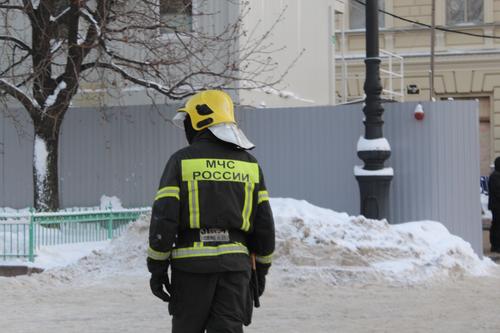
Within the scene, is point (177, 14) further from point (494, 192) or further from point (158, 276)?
point (158, 276)

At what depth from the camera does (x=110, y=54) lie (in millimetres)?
14227

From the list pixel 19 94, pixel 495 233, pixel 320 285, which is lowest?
pixel 320 285

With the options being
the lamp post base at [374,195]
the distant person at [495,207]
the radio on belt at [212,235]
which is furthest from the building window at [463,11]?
the radio on belt at [212,235]

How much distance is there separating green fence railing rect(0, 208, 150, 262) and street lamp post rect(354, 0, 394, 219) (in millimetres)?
3354

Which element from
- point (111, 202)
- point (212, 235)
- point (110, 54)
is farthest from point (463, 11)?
point (212, 235)

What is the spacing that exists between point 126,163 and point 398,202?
4716 mm

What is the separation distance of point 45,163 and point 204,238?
31.9ft

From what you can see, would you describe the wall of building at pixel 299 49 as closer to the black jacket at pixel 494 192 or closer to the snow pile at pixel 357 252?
the black jacket at pixel 494 192

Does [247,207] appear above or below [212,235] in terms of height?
above

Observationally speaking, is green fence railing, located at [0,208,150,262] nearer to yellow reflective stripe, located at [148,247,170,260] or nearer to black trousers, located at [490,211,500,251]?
black trousers, located at [490,211,500,251]

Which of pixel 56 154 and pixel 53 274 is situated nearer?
pixel 53 274

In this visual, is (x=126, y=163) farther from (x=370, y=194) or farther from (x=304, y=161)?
(x=370, y=194)

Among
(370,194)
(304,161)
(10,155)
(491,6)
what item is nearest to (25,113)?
(10,155)

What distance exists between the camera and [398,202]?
14.6 metres
